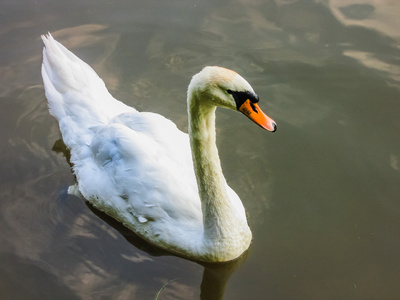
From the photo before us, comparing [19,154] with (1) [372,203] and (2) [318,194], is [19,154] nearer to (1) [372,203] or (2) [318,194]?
(2) [318,194]

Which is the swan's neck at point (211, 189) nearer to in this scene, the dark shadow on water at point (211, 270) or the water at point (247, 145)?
the dark shadow on water at point (211, 270)

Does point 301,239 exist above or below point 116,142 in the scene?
→ below

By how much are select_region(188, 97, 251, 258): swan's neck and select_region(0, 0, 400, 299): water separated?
0.36 metres

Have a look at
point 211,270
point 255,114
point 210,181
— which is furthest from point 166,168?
point 255,114

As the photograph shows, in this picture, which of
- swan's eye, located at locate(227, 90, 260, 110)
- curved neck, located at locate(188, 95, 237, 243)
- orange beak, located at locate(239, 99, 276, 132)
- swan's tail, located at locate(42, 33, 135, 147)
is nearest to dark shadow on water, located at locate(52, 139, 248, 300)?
curved neck, located at locate(188, 95, 237, 243)

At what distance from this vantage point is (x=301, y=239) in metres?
5.36

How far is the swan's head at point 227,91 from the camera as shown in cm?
408

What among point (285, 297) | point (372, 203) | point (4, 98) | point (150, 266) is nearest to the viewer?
point (285, 297)

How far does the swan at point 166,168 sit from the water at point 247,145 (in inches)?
10.5

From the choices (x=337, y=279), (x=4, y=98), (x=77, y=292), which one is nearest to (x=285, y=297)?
(x=337, y=279)

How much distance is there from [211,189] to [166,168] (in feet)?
1.88

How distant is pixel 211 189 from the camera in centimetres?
479

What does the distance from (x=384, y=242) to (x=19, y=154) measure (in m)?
4.17

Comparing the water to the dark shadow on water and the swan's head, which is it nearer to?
the dark shadow on water
